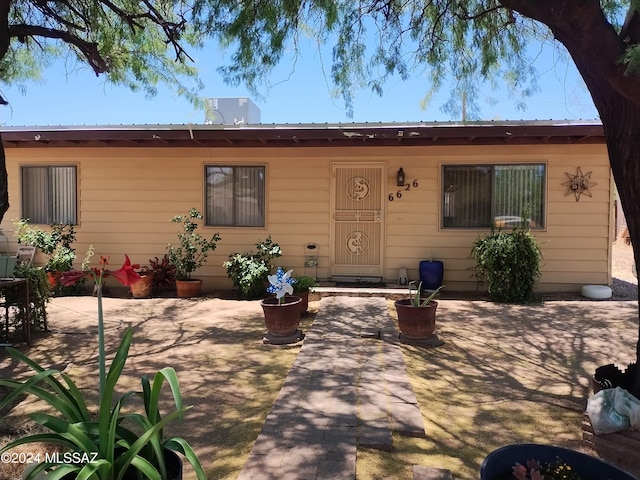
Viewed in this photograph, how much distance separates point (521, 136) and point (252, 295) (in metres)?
5.00

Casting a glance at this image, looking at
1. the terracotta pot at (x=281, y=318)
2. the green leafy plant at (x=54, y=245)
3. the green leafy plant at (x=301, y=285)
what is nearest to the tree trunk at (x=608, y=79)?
the terracotta pot at (x=281, y=318)

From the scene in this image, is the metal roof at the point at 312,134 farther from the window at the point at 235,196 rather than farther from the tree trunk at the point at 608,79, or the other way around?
the tree trunk at the point at 608,79

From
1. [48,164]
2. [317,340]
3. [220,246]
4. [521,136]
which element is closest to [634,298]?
[521,136]

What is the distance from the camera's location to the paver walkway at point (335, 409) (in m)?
2.44

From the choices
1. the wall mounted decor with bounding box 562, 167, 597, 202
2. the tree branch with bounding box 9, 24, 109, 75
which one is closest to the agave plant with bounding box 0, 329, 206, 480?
the tree branch with bounding box 9, 24, 109, 75

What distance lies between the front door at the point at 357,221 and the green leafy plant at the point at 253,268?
1.14 meters

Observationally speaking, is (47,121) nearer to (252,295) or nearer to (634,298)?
(252,295)

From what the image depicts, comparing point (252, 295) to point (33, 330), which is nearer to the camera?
point (33, 330)

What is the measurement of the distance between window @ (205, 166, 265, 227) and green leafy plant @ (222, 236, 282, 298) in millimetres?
685

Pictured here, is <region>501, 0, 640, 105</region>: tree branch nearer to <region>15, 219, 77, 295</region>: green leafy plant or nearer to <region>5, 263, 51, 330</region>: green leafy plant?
<region>5, 263, 51, 330</region>: green leafy plant

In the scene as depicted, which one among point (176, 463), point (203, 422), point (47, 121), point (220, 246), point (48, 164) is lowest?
point (203, 422)

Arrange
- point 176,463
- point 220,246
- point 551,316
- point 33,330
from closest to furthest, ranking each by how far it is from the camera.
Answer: point 176,463 → point 33,330 → point 551,316 → point 220,246

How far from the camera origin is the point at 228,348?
4895 mm

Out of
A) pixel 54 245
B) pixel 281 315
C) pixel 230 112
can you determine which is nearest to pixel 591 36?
pixel 281 315
